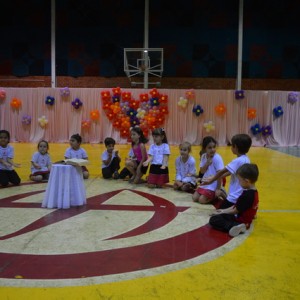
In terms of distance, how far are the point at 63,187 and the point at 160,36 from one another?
12374mm

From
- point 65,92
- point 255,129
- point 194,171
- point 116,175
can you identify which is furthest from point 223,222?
point 65,92

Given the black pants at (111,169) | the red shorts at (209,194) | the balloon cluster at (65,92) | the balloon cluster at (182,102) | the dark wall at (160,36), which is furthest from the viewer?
the dark wall at (160,36)

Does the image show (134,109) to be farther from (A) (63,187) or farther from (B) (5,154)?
(A) (63,187)

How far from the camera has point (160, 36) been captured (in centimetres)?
1538

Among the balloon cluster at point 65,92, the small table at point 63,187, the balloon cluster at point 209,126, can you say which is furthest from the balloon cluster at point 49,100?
the small table at point 63,187

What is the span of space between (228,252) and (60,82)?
45.8ft

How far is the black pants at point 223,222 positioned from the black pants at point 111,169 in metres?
2.94

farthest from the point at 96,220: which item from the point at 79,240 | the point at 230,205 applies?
the point at 230,205

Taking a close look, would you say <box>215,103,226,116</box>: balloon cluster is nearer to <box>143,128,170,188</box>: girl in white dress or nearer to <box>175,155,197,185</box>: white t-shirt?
<box>143,128,170,188</box>: girl in white dress

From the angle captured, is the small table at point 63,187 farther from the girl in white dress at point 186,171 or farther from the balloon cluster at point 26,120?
the balloon cluster at point 26,120

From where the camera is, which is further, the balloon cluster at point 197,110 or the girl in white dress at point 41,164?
the balloon cluster at point 197,110

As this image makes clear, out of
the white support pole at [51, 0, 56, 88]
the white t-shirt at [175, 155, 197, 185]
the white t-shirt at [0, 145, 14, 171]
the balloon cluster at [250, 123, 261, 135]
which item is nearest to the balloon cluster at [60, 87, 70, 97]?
the white support pole at [51, 0, 56, 88]

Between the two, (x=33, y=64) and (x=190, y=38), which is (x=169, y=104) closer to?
(x=190, y=38)

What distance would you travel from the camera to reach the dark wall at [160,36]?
15.2m
